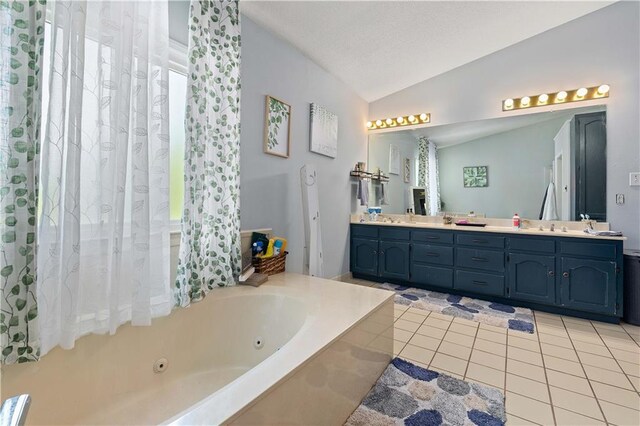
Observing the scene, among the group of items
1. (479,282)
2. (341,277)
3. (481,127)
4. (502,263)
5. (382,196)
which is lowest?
(341,277)

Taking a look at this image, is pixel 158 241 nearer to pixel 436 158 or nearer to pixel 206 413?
pixel 206 413

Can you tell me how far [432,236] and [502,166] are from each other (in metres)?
1.14

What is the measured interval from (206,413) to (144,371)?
82cm

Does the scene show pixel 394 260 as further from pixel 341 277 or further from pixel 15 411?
pixel 15 411

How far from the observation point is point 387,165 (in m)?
3.98

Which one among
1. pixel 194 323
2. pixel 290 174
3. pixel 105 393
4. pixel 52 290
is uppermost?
pixel 290 174

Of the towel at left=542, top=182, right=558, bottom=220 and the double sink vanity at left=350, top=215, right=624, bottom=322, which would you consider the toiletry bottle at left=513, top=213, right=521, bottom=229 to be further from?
the towel at left=542, top=182, right=558, bottom=220

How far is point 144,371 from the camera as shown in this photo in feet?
4.46

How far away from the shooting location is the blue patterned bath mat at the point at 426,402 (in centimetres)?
133

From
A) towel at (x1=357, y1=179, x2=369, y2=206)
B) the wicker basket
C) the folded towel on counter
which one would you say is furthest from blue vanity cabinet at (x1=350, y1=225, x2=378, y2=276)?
the folded towel on counter

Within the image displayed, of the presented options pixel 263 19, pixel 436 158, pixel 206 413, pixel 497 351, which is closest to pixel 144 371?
pixel 206 413

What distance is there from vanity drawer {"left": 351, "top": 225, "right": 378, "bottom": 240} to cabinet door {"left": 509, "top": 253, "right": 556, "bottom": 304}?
1468 mm

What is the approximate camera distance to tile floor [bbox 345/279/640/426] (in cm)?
142

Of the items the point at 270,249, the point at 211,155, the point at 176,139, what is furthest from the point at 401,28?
the point at 270,249
